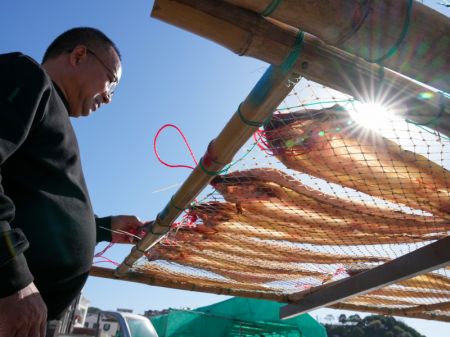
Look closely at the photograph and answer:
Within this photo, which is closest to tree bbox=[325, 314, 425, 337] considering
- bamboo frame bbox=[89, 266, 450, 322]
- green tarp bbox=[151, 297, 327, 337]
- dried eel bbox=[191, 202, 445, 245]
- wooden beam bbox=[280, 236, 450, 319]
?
green tarp bbox=[151, 297, 327, 337]

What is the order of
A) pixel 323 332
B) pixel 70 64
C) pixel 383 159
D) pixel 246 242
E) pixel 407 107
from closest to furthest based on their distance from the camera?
pixel 407 107
pixel 70 64
pixel 383 159
pixel 246 242
pixel 323 332

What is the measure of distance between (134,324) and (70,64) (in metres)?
4.32

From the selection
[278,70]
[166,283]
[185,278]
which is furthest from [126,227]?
[278,70]

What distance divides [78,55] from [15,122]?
756mm

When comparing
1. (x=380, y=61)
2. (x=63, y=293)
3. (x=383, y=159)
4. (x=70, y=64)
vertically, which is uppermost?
(x=383, y=159)

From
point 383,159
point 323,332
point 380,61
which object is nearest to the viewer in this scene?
point 380,61

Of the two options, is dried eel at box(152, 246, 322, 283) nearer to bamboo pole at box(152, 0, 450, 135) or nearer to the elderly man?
the elderly man

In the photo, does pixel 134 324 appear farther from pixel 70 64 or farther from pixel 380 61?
pixel 380 61

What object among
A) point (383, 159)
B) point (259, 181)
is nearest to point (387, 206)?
point (383, 159)

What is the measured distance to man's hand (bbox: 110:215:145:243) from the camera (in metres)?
3.20

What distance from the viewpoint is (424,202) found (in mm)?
2633

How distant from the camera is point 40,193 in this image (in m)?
1.38

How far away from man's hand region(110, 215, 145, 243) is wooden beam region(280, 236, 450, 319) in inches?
82.0

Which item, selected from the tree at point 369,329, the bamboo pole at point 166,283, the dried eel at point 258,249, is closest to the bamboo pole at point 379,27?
the dried eel at point 258,249
